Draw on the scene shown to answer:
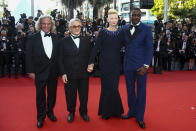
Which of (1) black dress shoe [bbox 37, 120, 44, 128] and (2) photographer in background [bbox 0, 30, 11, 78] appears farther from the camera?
(2) photographer in background [bbox 0, 30, 11, 78]

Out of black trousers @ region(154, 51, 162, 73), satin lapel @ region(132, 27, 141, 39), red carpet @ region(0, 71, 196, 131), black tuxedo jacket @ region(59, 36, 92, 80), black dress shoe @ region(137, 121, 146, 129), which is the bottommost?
red carpet @ region(0, 71, 196, 131)

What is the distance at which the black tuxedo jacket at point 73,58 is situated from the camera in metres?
3.62

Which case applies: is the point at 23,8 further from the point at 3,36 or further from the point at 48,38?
the point at 48,38

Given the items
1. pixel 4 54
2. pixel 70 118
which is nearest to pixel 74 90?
pixel 70 118

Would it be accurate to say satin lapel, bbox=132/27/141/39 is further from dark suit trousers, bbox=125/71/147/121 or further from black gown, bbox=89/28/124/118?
dark suit trousers, bbox=125/71/147/121

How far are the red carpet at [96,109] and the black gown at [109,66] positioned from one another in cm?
24

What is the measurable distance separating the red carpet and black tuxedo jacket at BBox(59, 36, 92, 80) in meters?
0.81

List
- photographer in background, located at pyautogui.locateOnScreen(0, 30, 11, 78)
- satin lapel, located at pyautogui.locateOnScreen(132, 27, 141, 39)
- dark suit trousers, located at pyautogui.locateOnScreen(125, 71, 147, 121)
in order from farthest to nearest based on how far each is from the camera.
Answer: photographer in background, located at pyautogui.locateOnScreen(0, 30, 11, 78), dark suit trousers, located at pyautogui.locateOnScreen(125, 71, 147, 121), satin lapel, located at pyautogui.locateOnScreen(132, 27, 141, 39)

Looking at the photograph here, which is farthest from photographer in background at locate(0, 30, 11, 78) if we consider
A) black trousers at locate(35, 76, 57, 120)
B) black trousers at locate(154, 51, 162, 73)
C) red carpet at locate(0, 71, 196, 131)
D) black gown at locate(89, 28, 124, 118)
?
black trousers at locate(154, 51, 162, 73)

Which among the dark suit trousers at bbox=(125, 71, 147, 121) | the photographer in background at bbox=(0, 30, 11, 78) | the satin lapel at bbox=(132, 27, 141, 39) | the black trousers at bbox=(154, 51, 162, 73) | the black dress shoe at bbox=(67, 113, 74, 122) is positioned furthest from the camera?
the black trousers at bbox=(154, 51, 162, 73)

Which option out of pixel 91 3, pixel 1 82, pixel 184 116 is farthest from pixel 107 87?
pixel 91 3

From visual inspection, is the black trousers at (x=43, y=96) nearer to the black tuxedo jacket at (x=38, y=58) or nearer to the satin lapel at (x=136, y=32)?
the black tuxedo jacket at (x=38, y=58)

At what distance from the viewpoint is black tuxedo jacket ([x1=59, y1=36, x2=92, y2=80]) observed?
3.62 meters

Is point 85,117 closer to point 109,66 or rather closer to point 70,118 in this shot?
point 70,118
